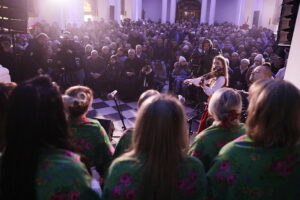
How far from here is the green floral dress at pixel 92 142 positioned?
74.9 inches

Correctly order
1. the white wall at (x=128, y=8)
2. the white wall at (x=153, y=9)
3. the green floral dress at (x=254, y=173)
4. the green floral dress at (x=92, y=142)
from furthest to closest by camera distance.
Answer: the white wall at (x=153, y=9), the white wall at (x=128, y=8), the green floral dress at (x=92, y=142), the green floral dress at (x=254, y=173)

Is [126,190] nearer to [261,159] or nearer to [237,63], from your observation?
[261,159]

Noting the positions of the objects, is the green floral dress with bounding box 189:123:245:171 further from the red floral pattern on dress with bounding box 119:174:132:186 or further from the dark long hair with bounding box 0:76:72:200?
the dark long hair with bounding box 0:76:72:200

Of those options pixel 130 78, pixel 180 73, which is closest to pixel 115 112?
pixel 130 78

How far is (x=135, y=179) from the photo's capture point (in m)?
1.23

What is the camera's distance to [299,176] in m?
1.38

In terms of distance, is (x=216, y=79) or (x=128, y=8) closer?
(x=216, y=79)

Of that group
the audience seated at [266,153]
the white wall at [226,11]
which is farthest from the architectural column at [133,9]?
the audience seated at [266,153]

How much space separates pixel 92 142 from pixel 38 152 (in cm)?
81

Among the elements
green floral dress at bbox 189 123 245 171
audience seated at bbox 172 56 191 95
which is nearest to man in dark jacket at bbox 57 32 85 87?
audience seated at bbox 172 56 191 95

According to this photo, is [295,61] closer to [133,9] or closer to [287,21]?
[287,21]

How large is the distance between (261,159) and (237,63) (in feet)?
19.5

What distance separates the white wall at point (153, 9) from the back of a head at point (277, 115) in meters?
31.6

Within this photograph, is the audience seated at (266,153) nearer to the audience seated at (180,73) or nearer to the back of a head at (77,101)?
the back of a head at (77,101)
